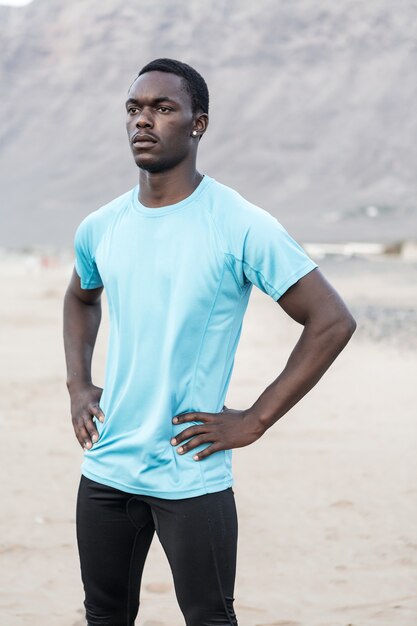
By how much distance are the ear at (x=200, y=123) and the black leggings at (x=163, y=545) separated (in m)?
0.95

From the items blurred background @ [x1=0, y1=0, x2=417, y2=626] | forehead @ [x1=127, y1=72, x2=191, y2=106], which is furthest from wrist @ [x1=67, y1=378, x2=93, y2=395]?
blurred background @ [x1=0, y1=0, x2=417, y2=626]

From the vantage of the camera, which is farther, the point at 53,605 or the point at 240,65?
the point at 240,65

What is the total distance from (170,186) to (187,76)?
0.30m

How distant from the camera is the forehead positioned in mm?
2438

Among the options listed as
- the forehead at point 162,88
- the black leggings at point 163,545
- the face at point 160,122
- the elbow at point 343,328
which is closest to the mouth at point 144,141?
the face at point 160,122

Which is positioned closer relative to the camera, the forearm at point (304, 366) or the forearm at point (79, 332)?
the forearm at point (304, 366)

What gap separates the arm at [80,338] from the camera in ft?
9.02

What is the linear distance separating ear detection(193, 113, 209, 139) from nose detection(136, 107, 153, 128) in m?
0.13

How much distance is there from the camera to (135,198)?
2.54 metres

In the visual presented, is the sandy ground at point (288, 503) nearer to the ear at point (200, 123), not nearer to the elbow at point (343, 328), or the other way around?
the elbow at point (343, 328)

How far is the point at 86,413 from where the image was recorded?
2.65m

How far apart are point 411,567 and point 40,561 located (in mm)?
1930

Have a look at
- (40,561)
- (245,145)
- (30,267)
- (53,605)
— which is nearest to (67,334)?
(53,605)

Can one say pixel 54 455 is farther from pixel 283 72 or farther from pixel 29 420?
pixel 283 72
